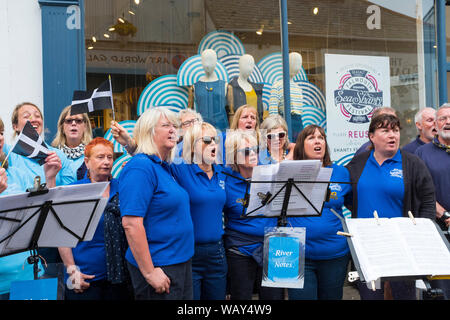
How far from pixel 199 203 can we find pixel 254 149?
0.71m

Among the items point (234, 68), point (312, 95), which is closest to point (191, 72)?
point (234, 68)

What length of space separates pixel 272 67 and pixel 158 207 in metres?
3.72

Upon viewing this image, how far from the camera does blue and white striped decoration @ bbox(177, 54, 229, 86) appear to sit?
5.95m

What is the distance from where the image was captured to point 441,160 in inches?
173

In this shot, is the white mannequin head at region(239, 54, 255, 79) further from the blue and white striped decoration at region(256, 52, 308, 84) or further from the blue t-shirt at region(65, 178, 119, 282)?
the blue t-shirt at region(65, 178, 119, 282)

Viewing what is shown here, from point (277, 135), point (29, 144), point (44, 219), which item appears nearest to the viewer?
point (44, 219)

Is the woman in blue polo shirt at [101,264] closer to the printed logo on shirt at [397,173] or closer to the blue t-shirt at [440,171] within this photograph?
the printed logo on shirt at [397,173]

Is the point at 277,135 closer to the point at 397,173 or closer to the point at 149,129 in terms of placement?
the point at 397,173

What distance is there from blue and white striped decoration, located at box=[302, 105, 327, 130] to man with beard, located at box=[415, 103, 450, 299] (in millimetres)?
1999

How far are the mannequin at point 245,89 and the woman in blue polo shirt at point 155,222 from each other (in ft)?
9.46

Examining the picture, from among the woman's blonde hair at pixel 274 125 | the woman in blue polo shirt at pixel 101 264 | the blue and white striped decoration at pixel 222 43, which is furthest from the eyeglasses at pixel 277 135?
the blue and white striped decoration at pixel 222 43

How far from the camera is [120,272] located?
3369 mm

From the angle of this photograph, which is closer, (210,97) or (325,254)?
(325,254)
